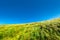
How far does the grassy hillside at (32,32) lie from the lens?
340 inches

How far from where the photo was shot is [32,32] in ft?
29.6

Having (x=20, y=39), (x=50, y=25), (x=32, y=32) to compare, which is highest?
(x=50, y=25)

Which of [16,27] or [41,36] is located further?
[16,27]

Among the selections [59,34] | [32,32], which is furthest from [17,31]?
[59,34]

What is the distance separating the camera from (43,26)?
9.45 m

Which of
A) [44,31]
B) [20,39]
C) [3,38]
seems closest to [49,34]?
[44,31]

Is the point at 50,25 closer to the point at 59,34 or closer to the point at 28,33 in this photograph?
the point at 59,34

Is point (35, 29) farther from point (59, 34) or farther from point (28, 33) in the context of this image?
point (59, 34)

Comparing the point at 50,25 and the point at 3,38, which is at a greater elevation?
the point at 50,25

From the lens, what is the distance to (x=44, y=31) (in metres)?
9.16

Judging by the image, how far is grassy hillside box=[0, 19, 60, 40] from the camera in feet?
28.3

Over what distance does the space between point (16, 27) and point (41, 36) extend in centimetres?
197

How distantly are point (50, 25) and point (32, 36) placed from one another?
1.74 meters

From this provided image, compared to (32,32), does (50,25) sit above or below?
above
